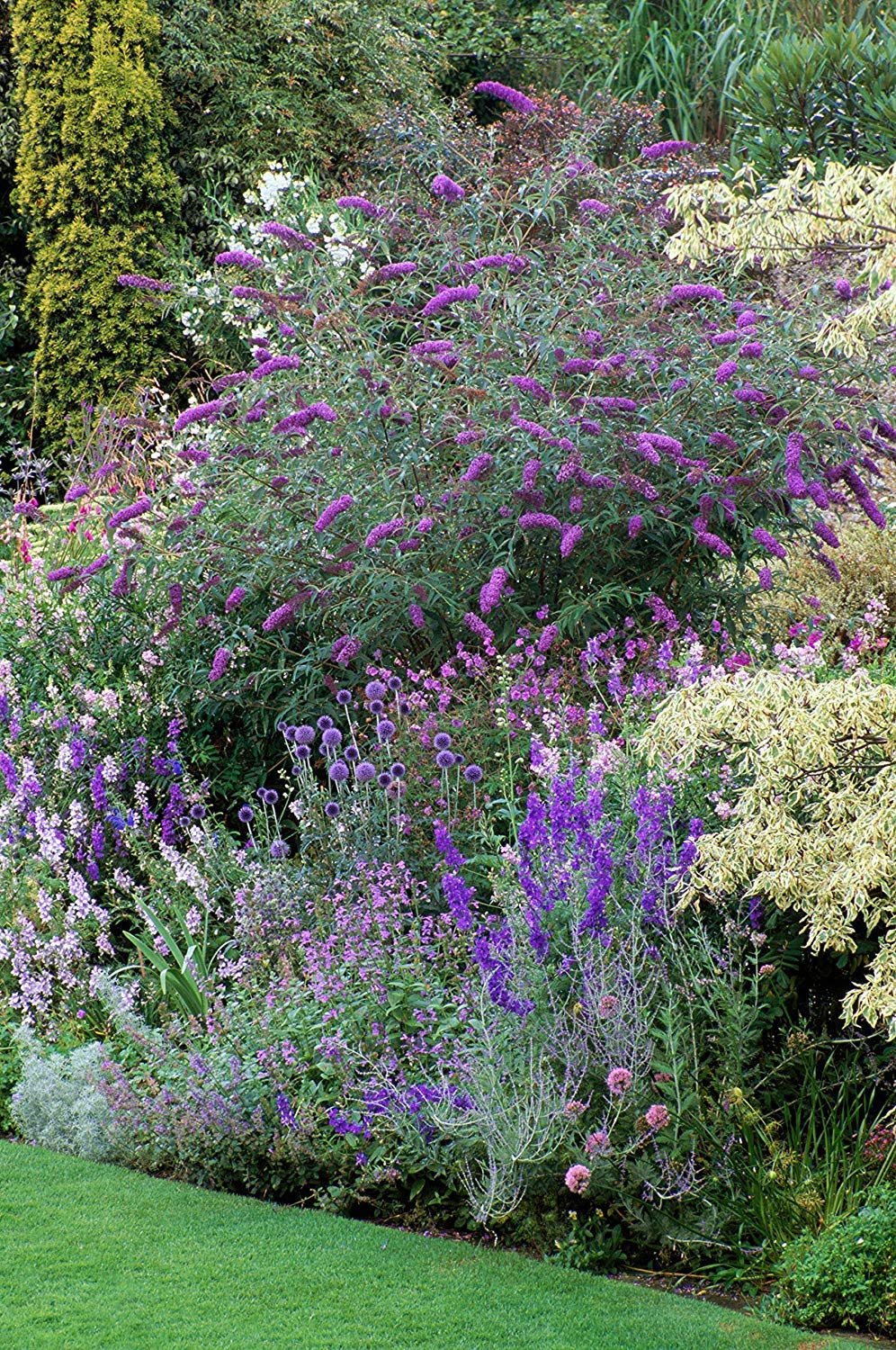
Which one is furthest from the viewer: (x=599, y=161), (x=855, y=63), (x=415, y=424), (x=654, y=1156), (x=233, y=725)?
(x=599, y=161)

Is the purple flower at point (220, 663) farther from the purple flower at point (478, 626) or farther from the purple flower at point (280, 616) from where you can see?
the purple flower at point (478, 626)

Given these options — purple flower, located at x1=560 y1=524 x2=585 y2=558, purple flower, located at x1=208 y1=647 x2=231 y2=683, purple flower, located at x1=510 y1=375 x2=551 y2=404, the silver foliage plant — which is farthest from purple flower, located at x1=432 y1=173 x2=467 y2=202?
the silver foliage plant

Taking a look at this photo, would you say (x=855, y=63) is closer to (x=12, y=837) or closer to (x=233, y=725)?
(x=233, y=725)

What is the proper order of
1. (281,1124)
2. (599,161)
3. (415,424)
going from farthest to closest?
1. (599,161)
2. (415,424)
3. (281,1124)

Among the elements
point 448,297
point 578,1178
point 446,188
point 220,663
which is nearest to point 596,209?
point 446,188

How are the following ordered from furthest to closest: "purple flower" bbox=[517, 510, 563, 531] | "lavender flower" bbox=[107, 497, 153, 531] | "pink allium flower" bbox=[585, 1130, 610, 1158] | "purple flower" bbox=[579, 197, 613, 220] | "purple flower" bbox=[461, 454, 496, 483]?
"purple flower" bbox=[579, 197, 613, 220] < "lavender flower" bbox=[107, 497, 153, 531] < "purple flower" bbox=[461, 454, 496, 483] < "purple flower" bbox=[517, 510, 563, 531] < "pink allium flower" bbox=[585, 1130, 610, 1158]

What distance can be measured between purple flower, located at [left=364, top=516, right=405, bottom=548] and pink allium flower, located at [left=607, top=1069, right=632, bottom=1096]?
233cm

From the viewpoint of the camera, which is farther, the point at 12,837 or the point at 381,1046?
the point at 12,837

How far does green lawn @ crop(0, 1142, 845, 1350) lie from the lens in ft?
9.86

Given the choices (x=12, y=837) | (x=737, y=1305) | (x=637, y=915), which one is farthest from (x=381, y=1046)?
(x=12, y=837)

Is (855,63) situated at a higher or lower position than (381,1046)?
higher

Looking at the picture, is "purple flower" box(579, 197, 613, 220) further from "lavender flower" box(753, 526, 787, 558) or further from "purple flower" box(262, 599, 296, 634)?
"purple flower" box(262, 599, 296, 634)

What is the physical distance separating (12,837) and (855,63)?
10.8 metres

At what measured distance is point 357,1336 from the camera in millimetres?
3021
